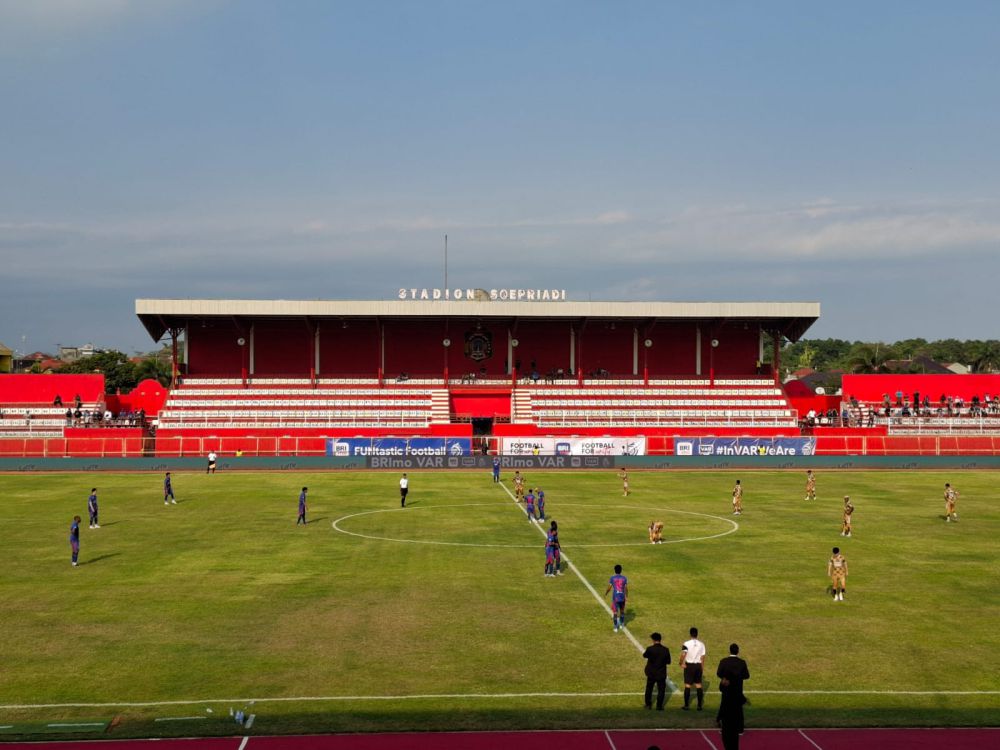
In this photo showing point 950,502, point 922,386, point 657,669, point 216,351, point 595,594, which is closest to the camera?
point 657,669

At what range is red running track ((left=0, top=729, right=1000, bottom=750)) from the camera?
725 inches

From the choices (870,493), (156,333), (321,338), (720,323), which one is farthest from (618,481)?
(156,333)

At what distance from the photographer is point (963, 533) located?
43.8 meters

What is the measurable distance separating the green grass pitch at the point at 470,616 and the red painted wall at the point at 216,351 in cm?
4761

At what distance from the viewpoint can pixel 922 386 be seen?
10312 centimetres

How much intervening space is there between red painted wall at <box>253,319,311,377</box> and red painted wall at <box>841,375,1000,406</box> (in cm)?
5600

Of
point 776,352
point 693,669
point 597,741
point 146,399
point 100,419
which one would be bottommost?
point 597,741

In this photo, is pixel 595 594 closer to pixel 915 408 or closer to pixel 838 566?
pixel 838 566

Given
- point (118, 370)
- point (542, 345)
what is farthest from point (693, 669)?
point (118, 370)

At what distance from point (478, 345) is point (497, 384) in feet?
18.2

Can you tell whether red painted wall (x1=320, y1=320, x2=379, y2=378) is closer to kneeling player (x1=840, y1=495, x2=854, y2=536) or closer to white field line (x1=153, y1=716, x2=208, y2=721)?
kneeling player (x1=840, y1=495, x2=854, y2=536)

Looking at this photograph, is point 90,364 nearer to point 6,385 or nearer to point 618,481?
point 6,385

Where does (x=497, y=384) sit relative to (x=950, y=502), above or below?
above

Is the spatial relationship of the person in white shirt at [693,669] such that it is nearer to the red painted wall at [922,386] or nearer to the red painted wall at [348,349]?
the red painted wall at [348,349]
